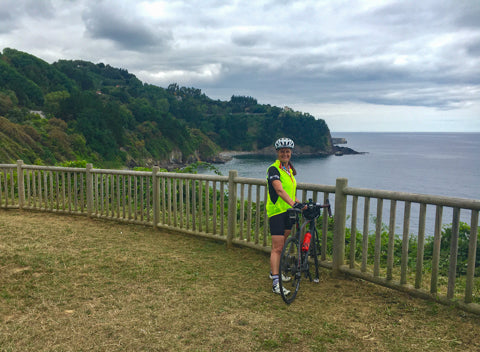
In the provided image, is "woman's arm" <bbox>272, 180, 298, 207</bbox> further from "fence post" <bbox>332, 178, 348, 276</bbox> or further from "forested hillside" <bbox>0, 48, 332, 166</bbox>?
"forested hillside" <bbox>0, 48, 332, 166</bbox>

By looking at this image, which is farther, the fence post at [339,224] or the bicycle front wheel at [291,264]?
the fence post at [339,224]

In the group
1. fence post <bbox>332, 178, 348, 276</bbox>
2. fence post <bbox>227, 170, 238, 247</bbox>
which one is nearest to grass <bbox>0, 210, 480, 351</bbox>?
fence post <bbox>332, 178, 348, 276</bbox>

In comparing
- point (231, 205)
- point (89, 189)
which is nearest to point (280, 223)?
point (231, 205)

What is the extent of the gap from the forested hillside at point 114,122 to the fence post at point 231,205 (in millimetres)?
43483

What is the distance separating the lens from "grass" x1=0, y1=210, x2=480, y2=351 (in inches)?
144

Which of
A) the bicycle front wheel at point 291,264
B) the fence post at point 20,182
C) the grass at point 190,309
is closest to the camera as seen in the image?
the grass at point 190,309

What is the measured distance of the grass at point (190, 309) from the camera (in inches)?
144

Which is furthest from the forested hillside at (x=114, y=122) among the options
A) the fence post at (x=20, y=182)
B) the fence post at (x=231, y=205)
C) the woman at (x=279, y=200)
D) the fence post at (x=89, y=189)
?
the woman at (x=279, y=200)

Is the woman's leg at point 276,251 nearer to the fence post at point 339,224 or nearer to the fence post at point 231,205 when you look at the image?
the fence post at point 339,224

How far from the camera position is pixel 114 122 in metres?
104

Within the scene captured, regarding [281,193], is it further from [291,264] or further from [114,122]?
[114,122]

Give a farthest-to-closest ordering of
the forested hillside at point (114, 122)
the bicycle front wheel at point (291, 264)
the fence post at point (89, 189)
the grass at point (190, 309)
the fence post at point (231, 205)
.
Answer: the forested hillside at point (114, 122) → the fence post at point (89, 189) → the fence post at point (231, 205) → the bicycle front wheel at point (291, 264) → the grass at point (190, 309)

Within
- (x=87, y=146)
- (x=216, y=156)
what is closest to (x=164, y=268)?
(x=87, y=146)

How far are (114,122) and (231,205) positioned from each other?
10359 centimetres
